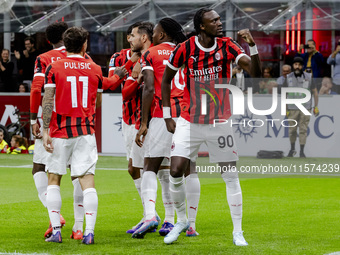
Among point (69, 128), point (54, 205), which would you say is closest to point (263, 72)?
point (69, 128)

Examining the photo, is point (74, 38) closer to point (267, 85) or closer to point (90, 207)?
point (90, 207)

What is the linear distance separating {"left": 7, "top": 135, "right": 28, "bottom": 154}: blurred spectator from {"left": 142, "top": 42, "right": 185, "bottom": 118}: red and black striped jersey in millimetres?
12019

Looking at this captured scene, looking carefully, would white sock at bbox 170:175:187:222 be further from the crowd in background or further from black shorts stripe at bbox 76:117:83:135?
the crowd in background

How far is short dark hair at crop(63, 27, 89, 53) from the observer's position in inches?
279

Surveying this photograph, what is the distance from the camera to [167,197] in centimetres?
792

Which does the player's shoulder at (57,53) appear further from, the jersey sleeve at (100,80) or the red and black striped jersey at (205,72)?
the red and black striped jersey at (205,72)

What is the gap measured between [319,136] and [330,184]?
5.07 metres

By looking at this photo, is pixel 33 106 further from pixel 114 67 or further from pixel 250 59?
pixel 250 59

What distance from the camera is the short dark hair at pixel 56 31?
25.7 feet

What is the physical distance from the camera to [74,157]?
7164mm

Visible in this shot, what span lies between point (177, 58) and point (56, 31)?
155 cm

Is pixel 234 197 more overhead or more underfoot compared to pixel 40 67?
more underfoot

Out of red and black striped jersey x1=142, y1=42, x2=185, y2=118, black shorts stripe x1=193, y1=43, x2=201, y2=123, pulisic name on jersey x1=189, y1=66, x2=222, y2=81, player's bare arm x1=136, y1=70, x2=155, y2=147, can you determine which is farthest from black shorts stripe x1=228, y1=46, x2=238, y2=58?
player's bare arm x1=136, y1=70, x2=155, y2=147

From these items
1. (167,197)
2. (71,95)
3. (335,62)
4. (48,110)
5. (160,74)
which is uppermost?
(335,62)
